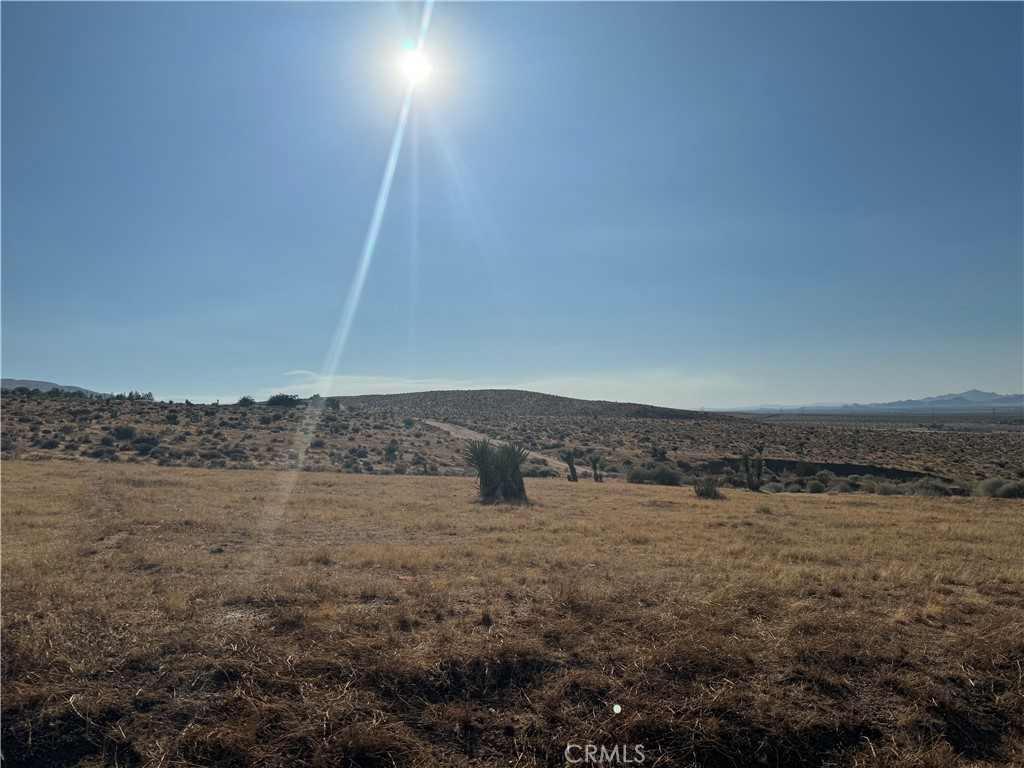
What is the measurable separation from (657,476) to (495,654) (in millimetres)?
28773

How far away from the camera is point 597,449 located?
50.6 m

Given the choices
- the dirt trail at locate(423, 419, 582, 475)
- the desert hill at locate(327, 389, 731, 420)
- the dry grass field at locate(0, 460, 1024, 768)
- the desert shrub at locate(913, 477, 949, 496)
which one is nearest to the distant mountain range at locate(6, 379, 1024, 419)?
the desert hill at locate(327, 389, 731, 420)

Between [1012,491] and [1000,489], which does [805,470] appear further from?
[1012,491]

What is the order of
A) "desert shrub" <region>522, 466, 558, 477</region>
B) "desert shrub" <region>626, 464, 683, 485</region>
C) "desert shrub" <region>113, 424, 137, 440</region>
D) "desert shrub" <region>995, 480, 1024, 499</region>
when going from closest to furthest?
1. "desert shrub" <region>995, 480, 1024, 499</region>
2. "desert shrub" <region>626, 464, 683, 485</region>
3. "desert shrub" <region>522, 466, 558, 477</region>
4. "desert shrub" <region>113, 424, 137, 440</region>

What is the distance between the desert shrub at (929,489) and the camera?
26.7 metres

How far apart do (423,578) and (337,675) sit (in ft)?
10.8

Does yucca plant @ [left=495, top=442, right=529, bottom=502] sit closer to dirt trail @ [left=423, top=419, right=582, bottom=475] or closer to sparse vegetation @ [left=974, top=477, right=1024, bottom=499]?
dirt trail @ [left=423, top=419, right=582, bottom=475]

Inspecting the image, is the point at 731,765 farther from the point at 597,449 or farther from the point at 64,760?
the point at 597,449

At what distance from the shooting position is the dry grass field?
4.39m

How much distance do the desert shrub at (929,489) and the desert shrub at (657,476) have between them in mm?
10941

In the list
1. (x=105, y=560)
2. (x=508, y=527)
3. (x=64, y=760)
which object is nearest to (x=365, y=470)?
(x=508, y=527)

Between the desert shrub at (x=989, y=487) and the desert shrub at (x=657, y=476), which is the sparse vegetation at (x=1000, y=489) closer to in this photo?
the desert shrub at (x=989, y=487)

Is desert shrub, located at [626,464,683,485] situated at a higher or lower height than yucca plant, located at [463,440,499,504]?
lower

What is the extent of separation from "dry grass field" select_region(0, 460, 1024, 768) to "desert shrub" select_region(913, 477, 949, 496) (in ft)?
61.2
